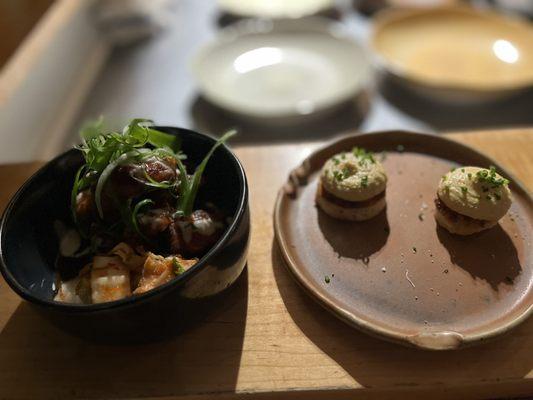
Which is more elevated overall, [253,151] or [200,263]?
[200,263]

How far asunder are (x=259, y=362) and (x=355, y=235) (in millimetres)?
317

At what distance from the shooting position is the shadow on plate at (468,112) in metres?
1.58

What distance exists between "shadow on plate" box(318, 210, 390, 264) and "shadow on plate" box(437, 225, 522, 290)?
11 centimetres

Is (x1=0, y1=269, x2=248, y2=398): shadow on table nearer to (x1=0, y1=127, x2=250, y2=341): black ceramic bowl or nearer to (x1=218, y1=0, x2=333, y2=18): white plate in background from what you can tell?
(x1=0, y1=127, x2=250, y2=341): black ceramic bowl

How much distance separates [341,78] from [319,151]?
720 millimetres

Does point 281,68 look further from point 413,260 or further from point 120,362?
point 120,362

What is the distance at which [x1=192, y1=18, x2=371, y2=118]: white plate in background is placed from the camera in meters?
1.55

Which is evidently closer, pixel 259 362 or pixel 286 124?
pixel 259 362

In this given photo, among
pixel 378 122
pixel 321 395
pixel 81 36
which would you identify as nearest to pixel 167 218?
pixel 321 395

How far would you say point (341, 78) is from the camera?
167 cm

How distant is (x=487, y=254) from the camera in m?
0.86

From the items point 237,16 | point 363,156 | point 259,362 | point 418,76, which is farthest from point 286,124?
point 259,362

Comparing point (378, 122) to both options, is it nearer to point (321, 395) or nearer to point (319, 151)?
point (319, 151)

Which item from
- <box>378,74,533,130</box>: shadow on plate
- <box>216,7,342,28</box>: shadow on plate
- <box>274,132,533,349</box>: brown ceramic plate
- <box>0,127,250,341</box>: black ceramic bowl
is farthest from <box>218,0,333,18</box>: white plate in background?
<box>0,127,250,341</box>: black ceramic bowl
